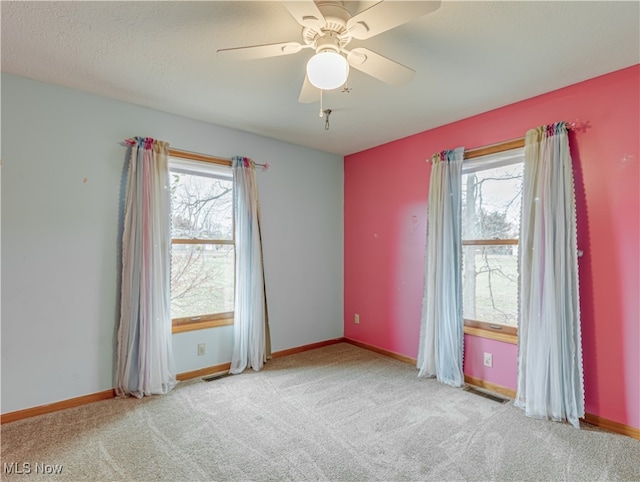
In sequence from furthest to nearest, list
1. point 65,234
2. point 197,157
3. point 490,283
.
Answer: point 197,157
point 490,283
point 65,234

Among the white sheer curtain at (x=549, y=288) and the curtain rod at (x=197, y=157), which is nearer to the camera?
the white sheer curtain at (x=549, y=288)

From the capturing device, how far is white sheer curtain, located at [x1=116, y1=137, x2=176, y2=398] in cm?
285

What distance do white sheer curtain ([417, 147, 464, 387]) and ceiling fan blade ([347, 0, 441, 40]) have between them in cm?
197

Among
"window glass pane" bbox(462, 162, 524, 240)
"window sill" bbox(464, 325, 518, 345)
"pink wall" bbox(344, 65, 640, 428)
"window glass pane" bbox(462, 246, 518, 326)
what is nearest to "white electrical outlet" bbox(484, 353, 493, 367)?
"pink wall" bbox(344, 65, 640, 428)

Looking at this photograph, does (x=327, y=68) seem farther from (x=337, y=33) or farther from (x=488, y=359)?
(x=488, y=359)

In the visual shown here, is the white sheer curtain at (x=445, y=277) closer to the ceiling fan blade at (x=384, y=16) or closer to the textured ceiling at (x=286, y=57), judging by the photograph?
the textured ceiling at (x=286, y=57)

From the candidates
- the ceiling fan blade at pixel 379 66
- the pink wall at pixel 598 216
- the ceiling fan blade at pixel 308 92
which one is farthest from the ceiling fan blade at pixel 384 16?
the pink wall at pixel 598 216

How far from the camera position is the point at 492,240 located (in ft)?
10.3

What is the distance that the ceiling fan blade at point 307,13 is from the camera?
1.44 m

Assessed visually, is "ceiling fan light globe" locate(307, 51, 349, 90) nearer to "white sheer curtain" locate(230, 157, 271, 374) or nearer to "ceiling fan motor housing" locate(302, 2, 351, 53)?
"ceiling fan motor housing" locate(302, 2, 351, 53)

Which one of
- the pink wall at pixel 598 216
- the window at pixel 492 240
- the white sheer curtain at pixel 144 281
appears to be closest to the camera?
the pink wall at pixel 598 216

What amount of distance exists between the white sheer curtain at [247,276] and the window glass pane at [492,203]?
2.09 metres
